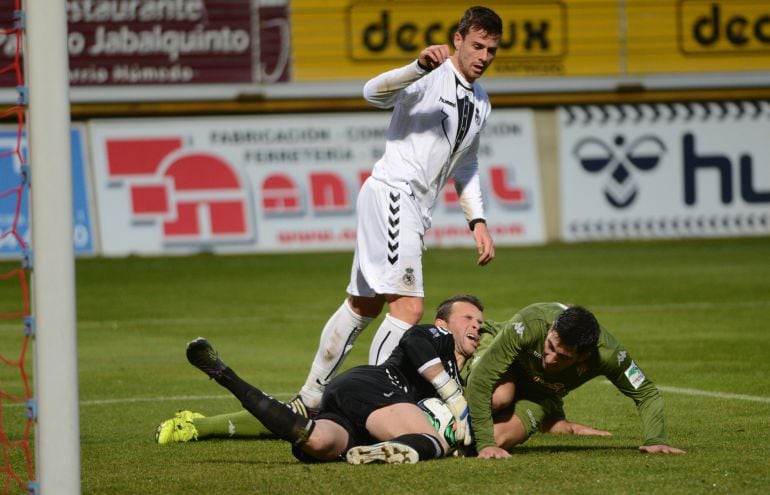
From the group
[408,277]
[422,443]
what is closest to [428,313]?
[408,277]

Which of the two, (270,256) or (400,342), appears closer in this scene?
(400,342)

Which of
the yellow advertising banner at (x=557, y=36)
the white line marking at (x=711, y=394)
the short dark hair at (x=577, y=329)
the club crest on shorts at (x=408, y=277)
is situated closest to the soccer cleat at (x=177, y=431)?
the club crest on shorts at (x=408, y=277)

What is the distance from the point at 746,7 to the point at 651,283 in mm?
10838

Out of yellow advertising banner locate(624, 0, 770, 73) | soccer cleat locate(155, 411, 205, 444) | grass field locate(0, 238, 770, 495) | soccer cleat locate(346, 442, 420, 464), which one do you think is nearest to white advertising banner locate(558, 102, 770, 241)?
grass field locate(0, 238, 770, 495)

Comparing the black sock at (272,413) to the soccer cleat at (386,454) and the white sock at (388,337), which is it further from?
the white sock at (388,337)

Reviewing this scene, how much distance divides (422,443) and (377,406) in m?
0.33

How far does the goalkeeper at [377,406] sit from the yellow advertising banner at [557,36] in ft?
59.2

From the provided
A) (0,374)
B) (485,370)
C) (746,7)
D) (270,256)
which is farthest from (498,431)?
(746,7)

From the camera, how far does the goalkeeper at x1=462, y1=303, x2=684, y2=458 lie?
20.8ft

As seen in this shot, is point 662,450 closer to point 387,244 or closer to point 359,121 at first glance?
point 387,244

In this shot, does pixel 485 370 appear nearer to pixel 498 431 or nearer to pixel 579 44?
pixel 498 431

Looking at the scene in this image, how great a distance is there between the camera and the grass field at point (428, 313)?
6.04 meters

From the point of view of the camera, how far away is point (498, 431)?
22.8 feet

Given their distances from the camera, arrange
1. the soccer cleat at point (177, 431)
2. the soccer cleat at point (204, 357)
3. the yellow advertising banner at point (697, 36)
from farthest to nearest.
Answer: the yellow advertising banner at point (697, 36) → the soccer cleat at point (177, 431) → the soccer cleat at point (204, 357)
